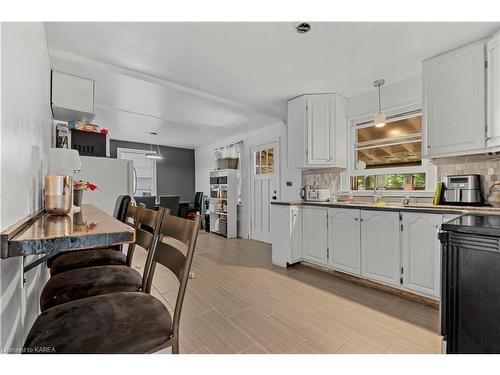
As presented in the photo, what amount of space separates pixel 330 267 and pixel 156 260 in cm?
242

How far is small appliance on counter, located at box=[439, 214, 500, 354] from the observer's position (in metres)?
1.11

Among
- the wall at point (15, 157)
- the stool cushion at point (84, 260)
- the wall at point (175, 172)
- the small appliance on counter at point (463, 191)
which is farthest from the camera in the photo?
the wall at point (175, 172)

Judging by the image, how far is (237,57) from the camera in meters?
2.36

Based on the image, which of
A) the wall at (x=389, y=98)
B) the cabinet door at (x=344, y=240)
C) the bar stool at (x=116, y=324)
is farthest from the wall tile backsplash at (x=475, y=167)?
the bar stool at (x=116, y=324)

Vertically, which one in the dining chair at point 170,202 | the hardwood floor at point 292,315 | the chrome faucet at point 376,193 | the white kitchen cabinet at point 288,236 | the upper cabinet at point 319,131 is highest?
the upper cabinet at point 319,131

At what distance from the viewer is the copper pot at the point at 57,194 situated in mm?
1186

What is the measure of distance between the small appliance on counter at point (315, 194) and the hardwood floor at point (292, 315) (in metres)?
1.02

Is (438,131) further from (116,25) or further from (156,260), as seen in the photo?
(116,25)

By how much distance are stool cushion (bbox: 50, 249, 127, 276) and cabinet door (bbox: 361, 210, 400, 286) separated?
7.88 ft

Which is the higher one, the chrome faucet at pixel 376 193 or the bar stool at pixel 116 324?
the chrome faucet at pixel 376 193

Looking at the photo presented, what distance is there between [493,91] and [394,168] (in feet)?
3.97

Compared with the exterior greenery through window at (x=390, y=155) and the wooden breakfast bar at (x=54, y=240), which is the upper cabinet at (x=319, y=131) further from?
the wooden breakfast bar at (x=54, y=240)

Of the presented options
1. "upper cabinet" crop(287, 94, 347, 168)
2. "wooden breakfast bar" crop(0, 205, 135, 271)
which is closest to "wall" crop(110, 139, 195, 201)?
"upper cabinet" crop(287, 94, 347, 168)

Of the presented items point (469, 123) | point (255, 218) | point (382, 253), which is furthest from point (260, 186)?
point (469, 123)
